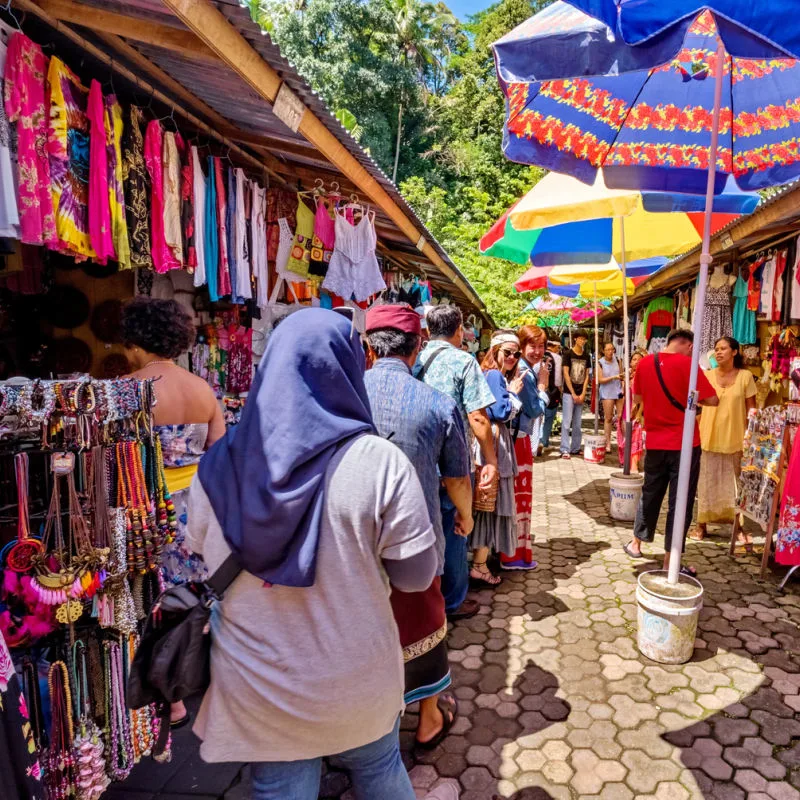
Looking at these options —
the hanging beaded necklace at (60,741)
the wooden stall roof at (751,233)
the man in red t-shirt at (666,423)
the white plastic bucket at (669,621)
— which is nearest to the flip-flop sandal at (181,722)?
the hanging beaded necklace at (60,741)

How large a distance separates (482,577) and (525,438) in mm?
1156

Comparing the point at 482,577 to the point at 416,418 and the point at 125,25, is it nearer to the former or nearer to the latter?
the point at 416,418

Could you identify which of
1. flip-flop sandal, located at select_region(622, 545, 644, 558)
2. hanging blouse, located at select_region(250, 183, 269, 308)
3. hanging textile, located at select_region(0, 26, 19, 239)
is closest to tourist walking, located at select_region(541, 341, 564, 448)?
flip-flop sandal, located at select_region(622, 545, 644, 558)

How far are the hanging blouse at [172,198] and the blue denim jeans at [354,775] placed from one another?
2.49m

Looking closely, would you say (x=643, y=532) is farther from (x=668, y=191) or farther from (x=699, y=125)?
(x=699, y=125)

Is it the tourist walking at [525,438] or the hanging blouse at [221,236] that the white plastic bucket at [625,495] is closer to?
the tourist walking at [525,438]

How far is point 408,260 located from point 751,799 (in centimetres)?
705

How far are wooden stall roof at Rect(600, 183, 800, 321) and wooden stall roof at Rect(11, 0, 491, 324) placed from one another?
10.1 feet

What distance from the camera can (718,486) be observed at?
5301 millimetres

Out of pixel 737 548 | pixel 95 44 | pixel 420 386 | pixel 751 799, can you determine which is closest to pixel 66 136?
pixel 95 44

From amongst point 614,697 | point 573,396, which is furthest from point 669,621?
point 573,396

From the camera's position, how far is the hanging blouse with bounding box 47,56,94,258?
221cm

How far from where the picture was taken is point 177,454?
2.57m

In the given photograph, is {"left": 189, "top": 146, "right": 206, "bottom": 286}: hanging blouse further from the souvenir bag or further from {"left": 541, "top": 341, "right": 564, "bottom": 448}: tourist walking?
{"left": 541, "top": 341, "right": 564, "bottom": 448}: tourist walking
